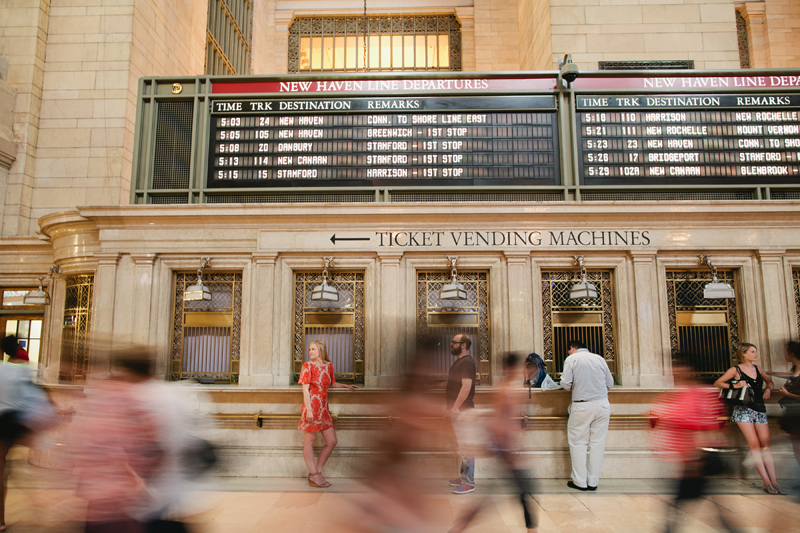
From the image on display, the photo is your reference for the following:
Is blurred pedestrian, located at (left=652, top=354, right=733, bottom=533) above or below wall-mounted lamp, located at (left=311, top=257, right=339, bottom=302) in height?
below

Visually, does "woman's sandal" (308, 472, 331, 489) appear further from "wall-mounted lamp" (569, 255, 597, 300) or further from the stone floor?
"wall-mounted lamp" (569, 255, 597, 300)

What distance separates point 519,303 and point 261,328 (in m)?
3.86

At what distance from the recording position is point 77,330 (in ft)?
26.8

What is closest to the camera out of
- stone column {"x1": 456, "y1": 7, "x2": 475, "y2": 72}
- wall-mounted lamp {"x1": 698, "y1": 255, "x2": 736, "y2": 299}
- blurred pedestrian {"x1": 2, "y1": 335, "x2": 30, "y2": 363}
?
blurred pedestrian {"x1": 2, "y1": 335, "x2": 30, "y2": 363}

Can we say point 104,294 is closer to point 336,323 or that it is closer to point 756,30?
point 336,323

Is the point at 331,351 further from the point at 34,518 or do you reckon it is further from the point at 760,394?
the point at 760,394

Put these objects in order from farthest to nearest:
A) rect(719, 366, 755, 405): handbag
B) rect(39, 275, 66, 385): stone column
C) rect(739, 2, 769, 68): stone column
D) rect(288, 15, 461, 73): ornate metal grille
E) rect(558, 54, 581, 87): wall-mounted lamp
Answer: rect(288, 15, 461, 73): ornate metal grille, rect(739, 2, 769, 68): stone column, rect(39, 275, 66, 385): stone column, rect(558, 54, 581, 87): wall-mounted lamp, rect(719, 366, 755, 405): handbag

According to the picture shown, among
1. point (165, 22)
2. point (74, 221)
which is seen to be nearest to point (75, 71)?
point (165, 22)

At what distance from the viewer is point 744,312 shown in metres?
7.54

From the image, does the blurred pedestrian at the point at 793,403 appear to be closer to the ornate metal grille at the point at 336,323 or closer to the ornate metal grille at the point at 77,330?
the ornate metal grille at the point at 336,323

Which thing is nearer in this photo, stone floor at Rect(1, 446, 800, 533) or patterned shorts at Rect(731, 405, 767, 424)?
stone floor at Rect(1, 446, 800, 533)

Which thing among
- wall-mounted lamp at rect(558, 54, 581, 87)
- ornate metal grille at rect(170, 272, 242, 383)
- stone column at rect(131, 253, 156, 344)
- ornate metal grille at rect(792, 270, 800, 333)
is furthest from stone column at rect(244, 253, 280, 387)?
ornate metal grille at rect(792, 270, 800, 333)

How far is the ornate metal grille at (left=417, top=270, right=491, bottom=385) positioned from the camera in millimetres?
7602

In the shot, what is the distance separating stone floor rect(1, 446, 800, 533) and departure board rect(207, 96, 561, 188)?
4.50 metres
